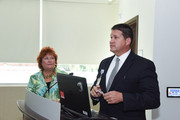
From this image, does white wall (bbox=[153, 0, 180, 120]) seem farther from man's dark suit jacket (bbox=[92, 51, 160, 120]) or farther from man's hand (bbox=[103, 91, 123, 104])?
man's hand (bbox=[103, 91, 123, 104])

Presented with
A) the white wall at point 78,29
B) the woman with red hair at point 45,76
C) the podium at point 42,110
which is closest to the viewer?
the podium at point 42,110

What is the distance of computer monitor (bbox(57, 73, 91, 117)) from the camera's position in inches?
49.3

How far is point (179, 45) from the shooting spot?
8.27 feet

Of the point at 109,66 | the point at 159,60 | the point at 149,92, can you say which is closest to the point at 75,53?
the point at 159,60

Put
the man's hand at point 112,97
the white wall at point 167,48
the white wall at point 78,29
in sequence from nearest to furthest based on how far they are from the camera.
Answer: the man's hand at point 112,97 < the white wall at point 167,48 < the white wall at point 78,29

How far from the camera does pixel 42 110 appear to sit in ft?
4.42

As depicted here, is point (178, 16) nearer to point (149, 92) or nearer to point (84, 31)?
point (149, 92)

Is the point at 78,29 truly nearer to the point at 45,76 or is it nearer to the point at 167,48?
the point at 45,76

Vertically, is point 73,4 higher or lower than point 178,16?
higher

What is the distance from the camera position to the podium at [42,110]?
120cm

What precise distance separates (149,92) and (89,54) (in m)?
3.01

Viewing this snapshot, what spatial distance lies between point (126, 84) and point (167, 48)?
1.24m

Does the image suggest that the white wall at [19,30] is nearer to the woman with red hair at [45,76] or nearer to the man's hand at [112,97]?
the woman with red hair at [45,76]

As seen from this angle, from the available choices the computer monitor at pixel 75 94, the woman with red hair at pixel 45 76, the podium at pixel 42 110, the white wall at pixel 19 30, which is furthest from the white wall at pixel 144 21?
the white wall at pixel 19 30
